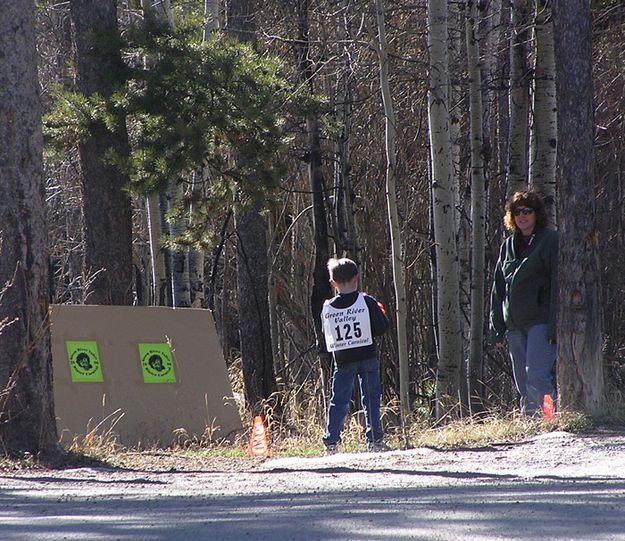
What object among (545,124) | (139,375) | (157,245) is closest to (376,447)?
(139,375)

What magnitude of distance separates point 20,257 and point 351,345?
2695 mm

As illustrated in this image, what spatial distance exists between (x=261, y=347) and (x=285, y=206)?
9.93ft

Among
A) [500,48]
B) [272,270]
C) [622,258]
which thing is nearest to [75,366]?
[272,270]

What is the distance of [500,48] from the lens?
53.7 feet

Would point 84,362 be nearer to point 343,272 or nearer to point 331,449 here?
point 331,449

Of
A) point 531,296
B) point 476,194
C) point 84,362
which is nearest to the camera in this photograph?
point 531,296

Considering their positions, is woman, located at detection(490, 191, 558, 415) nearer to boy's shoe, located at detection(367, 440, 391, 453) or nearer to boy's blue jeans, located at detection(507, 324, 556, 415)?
boy's blue jeans, located at detection(507, 324, 556, 415)

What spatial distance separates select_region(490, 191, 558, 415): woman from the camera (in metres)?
9.91

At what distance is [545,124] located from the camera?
505 inches

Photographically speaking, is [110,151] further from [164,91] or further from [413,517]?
[413,517]

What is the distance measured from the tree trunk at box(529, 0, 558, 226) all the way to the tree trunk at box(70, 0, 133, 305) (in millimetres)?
4447

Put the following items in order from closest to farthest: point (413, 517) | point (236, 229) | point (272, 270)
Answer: point (413, 517), point (236, 229), point (272, 270)

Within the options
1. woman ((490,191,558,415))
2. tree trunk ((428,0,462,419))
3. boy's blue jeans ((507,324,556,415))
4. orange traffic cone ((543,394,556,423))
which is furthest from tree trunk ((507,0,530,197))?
orange traffic cone ((543,394,556,423))

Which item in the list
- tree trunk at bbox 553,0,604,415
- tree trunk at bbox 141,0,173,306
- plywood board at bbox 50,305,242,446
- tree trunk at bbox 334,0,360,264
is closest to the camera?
tree trunk at bbox 553,0,604,415
